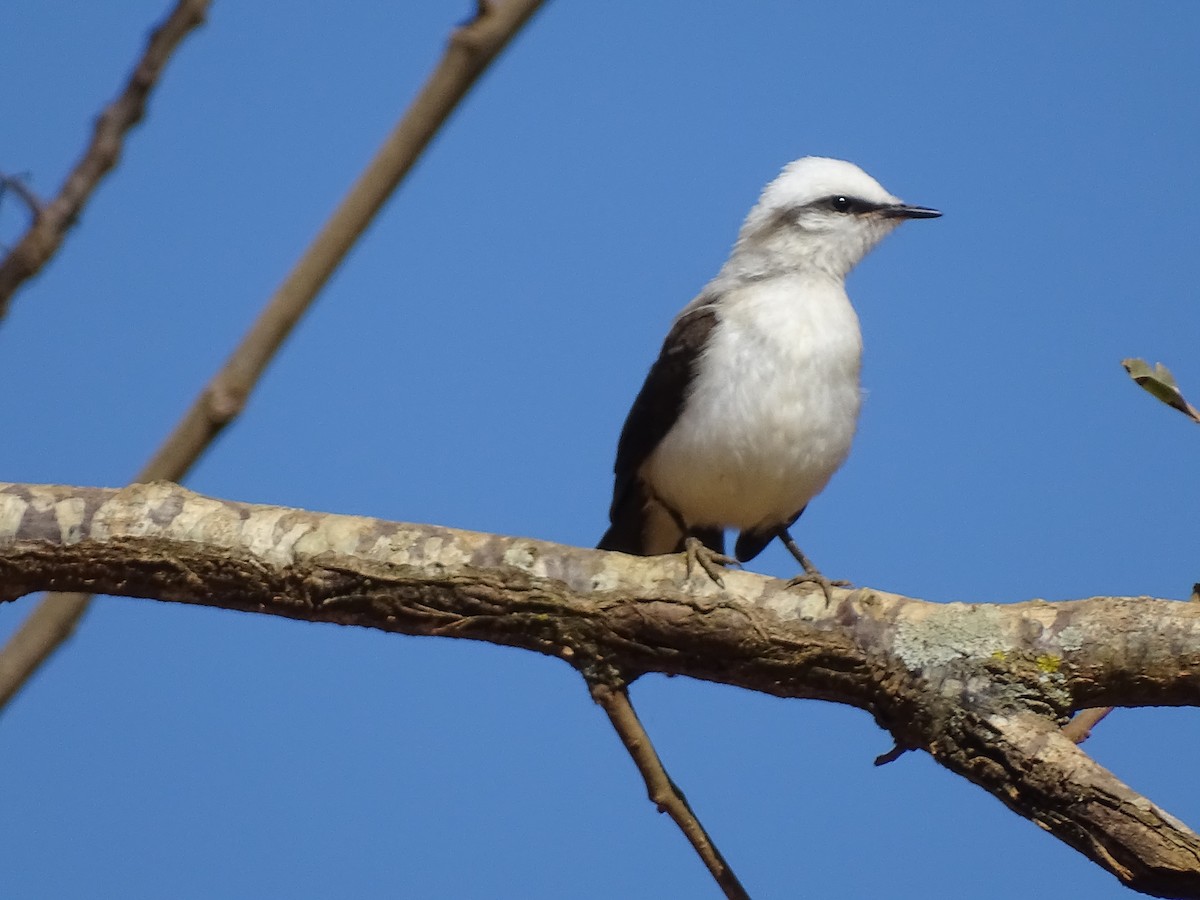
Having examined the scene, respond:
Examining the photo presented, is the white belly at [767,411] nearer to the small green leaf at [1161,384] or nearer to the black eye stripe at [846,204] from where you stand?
the black eye stripe at [846,204]

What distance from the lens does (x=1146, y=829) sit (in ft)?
11.1

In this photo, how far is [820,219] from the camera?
20.4 feet

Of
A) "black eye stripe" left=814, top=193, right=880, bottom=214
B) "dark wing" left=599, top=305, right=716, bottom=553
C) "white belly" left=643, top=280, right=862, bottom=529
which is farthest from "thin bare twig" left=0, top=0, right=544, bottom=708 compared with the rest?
"black eye stripe" left=814, top=193, right=880, bottom=214

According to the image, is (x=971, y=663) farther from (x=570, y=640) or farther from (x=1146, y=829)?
(x=570, y=640)

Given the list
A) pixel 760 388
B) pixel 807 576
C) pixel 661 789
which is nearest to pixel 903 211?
pixel 760 388

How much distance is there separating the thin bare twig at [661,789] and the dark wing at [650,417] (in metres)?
2.10

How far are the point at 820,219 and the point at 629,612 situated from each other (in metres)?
2.77

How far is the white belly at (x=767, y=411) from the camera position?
18.0 feet

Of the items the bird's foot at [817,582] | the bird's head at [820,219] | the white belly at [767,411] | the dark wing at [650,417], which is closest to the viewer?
the bird's foot at [817,582]

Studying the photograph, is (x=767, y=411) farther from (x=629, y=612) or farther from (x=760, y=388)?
(x=629, y=612)

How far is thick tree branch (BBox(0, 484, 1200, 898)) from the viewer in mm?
3803

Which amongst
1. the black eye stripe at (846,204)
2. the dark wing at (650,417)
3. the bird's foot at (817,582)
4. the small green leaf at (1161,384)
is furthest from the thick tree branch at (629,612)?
the black eye stripe at (846,204)

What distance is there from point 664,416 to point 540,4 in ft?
11.2

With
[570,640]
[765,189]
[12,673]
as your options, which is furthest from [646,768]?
[765,189]
